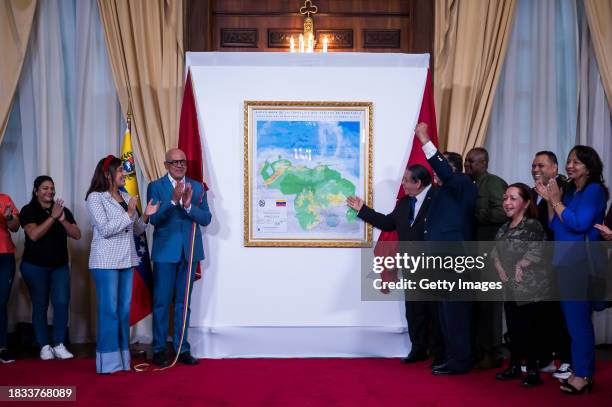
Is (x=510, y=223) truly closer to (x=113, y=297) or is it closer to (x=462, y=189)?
(x=462, y=189)

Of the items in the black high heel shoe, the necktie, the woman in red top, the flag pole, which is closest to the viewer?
the black high heel shoe

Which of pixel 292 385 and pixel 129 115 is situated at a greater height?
pixel 129 115

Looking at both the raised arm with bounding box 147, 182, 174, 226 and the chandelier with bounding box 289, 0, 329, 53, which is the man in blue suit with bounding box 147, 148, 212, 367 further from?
the chandelier with bounding box 289, 0, 329, 53

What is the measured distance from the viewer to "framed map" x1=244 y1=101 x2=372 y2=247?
16.2 feet

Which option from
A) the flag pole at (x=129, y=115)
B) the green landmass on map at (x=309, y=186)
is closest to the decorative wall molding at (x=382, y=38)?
the green landmass on map at (x=309, y=186)

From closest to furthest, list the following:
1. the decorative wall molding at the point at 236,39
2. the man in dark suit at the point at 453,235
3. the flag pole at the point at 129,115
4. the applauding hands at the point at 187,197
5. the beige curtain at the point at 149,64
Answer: the man in dark suit at the point at 453,235
the applauding hands at the point at 187,197
the flag pole at the point at 129,115
the beige curtain at the point at 149,64
the decorative wall molding at the point at 236,39

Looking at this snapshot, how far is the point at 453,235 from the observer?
→ 173 inches

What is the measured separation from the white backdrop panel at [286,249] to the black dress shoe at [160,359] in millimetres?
319

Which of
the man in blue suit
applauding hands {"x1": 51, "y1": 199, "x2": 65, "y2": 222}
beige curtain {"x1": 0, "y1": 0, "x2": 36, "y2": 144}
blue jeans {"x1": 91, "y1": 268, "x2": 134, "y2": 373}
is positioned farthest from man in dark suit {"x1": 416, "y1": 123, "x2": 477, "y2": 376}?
beige curtain {"x1": 0, "y1": 0, "x2": 36, "y2": 144}

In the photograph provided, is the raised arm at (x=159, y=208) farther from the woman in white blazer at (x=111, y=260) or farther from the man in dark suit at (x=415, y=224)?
the man in dark suit at (x=415, y=224)

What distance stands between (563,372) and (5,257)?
4.16m

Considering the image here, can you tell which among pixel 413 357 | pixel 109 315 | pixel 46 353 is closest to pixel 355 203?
pixel 413 357

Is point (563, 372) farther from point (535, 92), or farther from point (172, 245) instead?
point (172, 245)

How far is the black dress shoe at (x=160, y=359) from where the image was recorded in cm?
458
